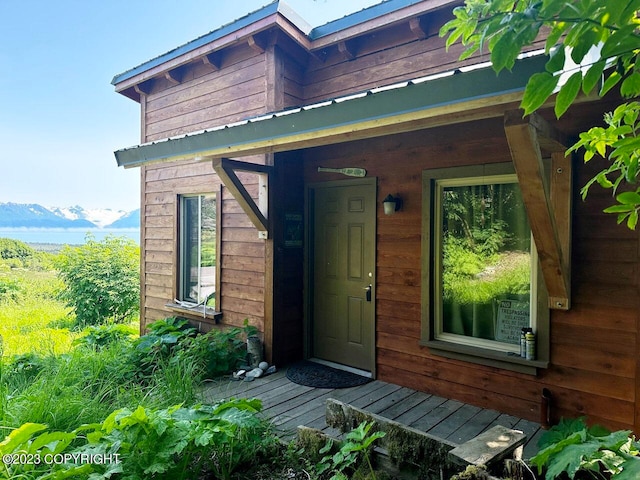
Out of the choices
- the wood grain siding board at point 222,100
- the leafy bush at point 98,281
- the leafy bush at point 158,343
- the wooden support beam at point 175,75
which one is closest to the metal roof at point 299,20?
the wooden support beam at point 175,75

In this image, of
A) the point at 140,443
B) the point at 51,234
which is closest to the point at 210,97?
the point at 140,443

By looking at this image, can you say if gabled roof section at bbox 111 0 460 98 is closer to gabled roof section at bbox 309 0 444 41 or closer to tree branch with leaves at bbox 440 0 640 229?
gabled roof section at bbox 309 0 444 41

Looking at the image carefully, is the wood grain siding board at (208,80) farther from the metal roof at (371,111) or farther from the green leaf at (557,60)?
the green leaf at (557,60)

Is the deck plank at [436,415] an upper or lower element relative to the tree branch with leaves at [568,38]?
lower

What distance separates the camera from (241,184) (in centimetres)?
381

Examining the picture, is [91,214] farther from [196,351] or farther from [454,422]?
[454,422]

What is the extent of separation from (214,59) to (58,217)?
2491cm

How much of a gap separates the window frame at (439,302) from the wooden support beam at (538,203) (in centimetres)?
23

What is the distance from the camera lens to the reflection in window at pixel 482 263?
10.1 feet

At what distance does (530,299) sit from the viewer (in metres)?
3.03

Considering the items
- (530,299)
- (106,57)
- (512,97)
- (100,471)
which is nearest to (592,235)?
(530,299)

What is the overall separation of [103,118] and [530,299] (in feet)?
92.1

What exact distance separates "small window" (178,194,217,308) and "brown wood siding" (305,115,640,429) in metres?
1.43

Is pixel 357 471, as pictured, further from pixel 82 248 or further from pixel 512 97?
pixel 82 248
